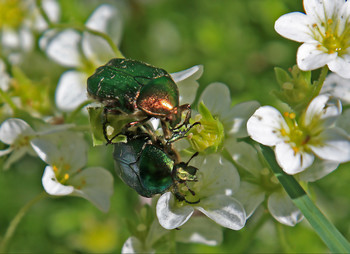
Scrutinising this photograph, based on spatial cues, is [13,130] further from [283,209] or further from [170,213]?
[283,209]

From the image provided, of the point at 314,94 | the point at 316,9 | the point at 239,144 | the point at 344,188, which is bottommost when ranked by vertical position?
the point at 344,188

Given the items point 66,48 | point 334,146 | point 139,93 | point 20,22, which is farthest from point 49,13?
point 334,146

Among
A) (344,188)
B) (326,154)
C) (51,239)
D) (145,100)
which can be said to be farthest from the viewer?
(51,239)

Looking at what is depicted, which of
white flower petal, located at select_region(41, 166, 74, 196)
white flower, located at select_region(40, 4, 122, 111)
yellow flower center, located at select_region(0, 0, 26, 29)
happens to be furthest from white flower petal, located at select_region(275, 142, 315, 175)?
yellow flower center, located at select_region(0, 0, 26, 29)

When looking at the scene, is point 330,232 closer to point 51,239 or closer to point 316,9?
point 316,9

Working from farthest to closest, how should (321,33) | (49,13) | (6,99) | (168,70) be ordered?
(168,70) < (49,13) < (6,99) < (321,33)

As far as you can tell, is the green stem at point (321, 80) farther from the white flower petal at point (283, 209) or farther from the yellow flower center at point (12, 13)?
the yellow flower center at point (12, 13)

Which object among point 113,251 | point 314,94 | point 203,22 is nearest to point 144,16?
point 203,22

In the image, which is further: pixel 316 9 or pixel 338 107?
pixel 316 9
